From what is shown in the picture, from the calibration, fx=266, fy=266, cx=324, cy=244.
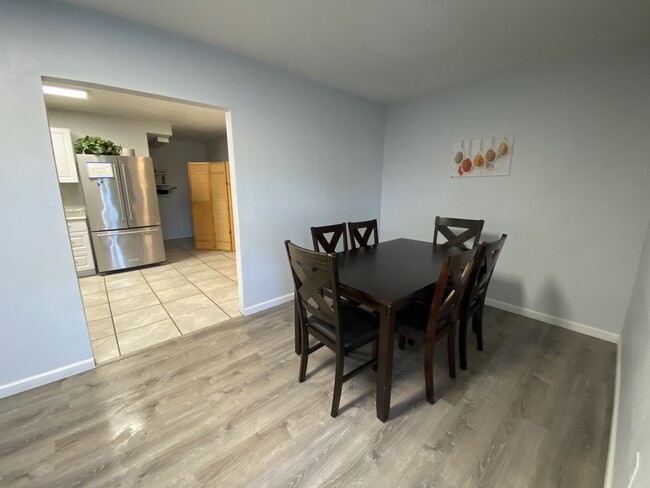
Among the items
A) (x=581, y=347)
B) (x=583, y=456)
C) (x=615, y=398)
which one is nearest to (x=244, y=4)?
(x=583, y=456)

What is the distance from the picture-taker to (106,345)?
7.23 ft

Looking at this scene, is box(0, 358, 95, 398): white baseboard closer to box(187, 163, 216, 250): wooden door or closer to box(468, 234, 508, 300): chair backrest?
box(468, 234, 508, 300): chair backrest

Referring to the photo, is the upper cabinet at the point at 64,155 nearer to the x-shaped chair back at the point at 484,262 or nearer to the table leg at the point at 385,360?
the table leg at the point at 385,360

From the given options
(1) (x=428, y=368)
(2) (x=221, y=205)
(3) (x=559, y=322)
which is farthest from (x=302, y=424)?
(2) (x=221, y=205)

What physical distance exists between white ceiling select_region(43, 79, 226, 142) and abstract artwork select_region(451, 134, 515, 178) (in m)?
2.61

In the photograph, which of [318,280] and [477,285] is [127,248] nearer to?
[318,280]

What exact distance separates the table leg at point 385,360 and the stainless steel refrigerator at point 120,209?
13.6ft

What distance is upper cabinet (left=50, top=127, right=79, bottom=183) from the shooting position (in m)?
3.48

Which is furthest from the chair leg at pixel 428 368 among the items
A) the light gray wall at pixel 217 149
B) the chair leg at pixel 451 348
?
the light gray wall at pixel 217 149

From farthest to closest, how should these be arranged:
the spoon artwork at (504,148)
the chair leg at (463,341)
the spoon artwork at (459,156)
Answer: the spoon artwork at (459,156), the spoon artwork at (504,148), the chair leg at (463,341)

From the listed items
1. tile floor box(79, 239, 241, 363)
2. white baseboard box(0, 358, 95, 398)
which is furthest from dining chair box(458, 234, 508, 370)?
white baseboard box(0, 358, 95, 398)

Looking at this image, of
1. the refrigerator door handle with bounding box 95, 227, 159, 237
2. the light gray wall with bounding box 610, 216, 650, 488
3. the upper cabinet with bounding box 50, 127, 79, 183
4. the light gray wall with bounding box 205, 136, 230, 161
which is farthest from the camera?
the light gray wall with bounding box 205, 136, 230, 161

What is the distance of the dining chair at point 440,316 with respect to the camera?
145 cm

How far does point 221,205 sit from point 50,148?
11.7 ft
